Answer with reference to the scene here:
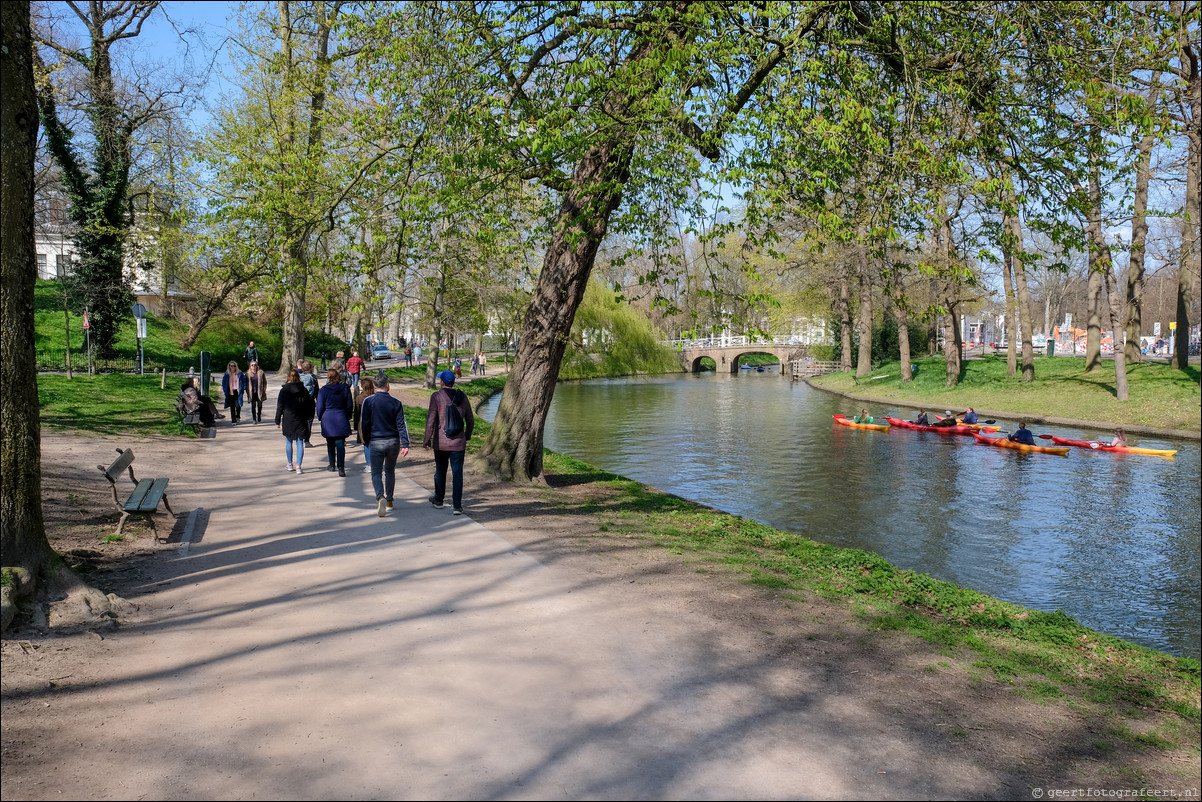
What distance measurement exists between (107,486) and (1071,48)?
13419 mm

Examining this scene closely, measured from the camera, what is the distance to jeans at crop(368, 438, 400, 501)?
10734 mm

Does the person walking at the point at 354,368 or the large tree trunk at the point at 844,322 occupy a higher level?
the large tree trunk at the point at 844,322

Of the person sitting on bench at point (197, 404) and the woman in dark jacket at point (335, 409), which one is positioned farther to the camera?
the person sitting on bench at point (197, 404)

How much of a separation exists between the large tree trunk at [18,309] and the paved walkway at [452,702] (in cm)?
113

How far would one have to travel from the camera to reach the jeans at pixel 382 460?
35.2 ft

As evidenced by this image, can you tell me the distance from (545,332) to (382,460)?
384 cm

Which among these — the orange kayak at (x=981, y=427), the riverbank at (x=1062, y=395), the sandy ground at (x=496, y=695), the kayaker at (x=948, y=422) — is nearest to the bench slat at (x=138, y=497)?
the sandy ground at (x=496, y=695)

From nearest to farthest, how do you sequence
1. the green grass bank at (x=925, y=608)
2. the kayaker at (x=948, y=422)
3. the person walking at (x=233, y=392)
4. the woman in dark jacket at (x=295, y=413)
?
the green grass bank at (x=925, y=608), the woman in dark jacket at (x=295, y=413), the person walking at (x=233, y=392), the kayaker at (x=948, y=422)

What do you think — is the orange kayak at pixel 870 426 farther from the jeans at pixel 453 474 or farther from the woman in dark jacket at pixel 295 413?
the jeans at pixel 453 474

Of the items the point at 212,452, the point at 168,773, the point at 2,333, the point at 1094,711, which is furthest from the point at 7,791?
the point at 212,452

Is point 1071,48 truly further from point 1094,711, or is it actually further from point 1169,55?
point 1094,711

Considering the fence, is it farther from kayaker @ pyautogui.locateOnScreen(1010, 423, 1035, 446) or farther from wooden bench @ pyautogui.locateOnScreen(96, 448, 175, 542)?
kayaker @ pyautogui.locateOnScreen(1010, 423, 1035, 446)

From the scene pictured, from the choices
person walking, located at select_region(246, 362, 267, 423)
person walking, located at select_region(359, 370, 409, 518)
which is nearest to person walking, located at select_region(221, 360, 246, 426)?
person walking, located at select_region(246, 362, 267, 423)

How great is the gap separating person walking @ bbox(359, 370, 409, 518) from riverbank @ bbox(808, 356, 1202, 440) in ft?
80.0
